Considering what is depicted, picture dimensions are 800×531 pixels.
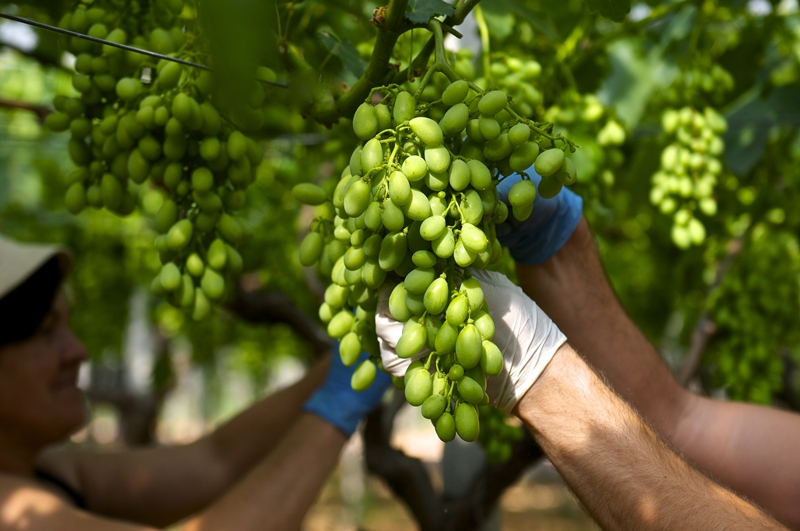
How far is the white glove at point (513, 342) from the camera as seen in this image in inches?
34.3

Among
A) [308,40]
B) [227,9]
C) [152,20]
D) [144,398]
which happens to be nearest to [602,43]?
[308,40]

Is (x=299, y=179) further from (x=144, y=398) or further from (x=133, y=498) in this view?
(x=144, y=398)

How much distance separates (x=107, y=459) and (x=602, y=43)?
6.18ft

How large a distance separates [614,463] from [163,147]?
0.73m

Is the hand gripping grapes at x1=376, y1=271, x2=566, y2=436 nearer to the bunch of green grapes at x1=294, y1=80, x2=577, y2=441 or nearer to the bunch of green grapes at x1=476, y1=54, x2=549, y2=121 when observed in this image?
the bunch of green grapes at x1=294, y1=80, x2=577, y2=441

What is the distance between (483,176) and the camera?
71cm

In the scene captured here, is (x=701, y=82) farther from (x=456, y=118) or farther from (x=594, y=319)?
(x=456, y=118)

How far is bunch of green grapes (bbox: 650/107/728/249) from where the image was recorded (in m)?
1.60

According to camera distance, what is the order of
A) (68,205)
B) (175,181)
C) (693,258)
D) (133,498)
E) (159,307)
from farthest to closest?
(159,307) < (693,258) < (133,498) < (68,205) < (175,181)

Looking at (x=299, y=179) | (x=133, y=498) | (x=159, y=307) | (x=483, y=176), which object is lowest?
(x=159, y=307)

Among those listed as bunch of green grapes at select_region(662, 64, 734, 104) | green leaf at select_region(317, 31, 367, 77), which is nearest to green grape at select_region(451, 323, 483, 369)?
green leaf at select_region(317, 31, 367, 77)

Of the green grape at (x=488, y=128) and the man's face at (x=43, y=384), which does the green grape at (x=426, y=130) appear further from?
the man's face at (x=43, y=384)

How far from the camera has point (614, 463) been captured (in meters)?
0.85

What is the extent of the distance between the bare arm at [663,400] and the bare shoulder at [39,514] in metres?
1.00
